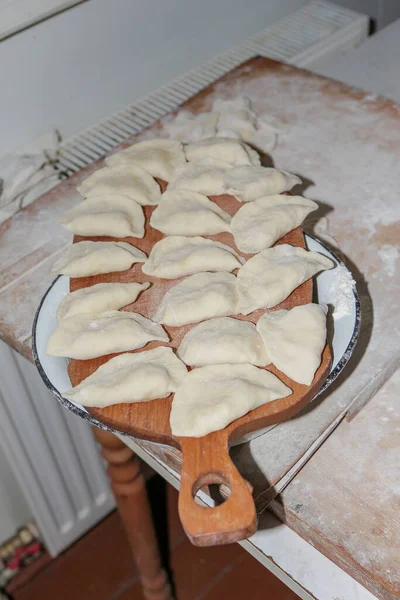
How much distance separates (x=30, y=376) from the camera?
4.02 feet

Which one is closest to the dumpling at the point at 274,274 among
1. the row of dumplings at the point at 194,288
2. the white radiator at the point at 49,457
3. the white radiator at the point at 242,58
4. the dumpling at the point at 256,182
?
Answer: the row of dumplings at the point at 194,288

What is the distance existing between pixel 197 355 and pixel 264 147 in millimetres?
580

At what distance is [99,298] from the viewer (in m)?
0.80

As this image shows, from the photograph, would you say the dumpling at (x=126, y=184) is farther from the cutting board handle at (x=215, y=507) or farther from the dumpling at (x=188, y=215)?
the cutting board handle at (x=215, y=507)

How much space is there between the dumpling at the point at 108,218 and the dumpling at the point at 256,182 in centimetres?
14

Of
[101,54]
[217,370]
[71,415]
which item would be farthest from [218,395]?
[101,54]

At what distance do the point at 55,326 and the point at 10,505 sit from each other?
3.03 feet

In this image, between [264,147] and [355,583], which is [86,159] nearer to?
[264,147]

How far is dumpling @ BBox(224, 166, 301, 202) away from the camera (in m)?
0.91

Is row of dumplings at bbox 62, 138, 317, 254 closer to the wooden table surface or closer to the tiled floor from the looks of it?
the wooden table surface

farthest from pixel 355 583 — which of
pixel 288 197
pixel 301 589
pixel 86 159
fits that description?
pixel 86 159

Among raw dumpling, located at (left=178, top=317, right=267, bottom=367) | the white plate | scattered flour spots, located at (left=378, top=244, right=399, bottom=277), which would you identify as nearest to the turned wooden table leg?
the white plate

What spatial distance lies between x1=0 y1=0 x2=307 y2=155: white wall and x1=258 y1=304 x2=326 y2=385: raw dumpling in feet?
2.70

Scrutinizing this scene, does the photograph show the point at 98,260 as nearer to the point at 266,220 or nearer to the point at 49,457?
the point at 266,220
